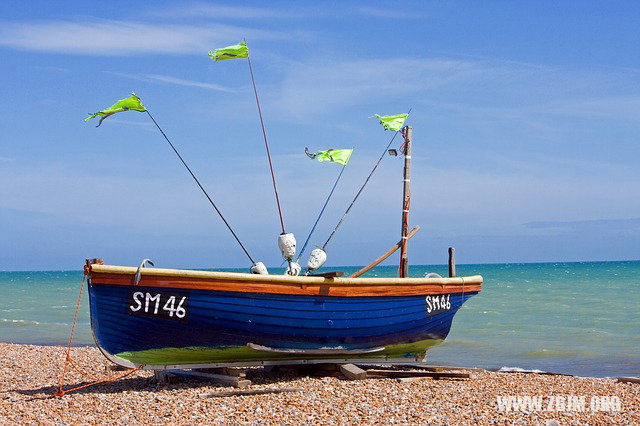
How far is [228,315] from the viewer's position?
37.9ft

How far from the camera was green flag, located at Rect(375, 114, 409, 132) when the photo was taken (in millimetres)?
14517

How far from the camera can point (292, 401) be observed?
1080cm

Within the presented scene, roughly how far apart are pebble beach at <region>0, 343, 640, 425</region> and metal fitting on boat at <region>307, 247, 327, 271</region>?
176 cm

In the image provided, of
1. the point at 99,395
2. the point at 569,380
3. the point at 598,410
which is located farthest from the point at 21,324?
the point at 598,410

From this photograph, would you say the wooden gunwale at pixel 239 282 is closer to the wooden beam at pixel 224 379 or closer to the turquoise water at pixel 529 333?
the wooden beam at pixel 224 379

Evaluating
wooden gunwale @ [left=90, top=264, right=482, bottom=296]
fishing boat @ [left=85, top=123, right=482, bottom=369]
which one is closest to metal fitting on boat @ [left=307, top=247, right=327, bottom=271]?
fishing boat @ [left=85, top=123, right=482, bottom=369]

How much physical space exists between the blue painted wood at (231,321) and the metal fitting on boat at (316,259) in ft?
2.99

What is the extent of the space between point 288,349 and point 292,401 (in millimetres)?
1430

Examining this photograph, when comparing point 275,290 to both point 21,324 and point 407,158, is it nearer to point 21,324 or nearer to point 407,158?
point 407,158

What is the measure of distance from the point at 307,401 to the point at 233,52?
6006mm

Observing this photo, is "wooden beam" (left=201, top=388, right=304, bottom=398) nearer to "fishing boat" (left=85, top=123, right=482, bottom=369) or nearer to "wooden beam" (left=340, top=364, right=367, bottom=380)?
"fishing boat" (left=85, top=123, right=482, bottom=369)

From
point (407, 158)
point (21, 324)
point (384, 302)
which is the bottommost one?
point (21, 324)

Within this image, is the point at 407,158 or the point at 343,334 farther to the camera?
the point at 407,158

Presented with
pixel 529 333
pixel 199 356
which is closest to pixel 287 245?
pixel 199 356
